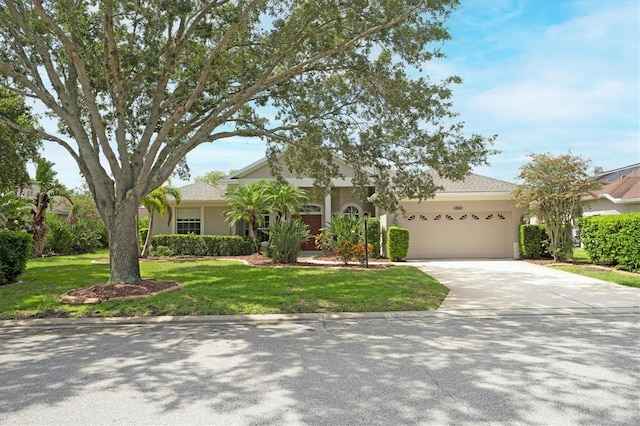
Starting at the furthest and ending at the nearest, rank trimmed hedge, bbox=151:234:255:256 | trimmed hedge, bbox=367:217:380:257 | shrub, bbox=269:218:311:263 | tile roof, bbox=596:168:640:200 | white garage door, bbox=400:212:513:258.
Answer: tile roof, bbox=596:168:640:200 → trimmed hedge, bbox=151:234:255:256 → white garage door, bbox=400:212:513:258 → trimmed hedge, bbox=367:217:380:257 → shrub, bbox=269:218:311:263

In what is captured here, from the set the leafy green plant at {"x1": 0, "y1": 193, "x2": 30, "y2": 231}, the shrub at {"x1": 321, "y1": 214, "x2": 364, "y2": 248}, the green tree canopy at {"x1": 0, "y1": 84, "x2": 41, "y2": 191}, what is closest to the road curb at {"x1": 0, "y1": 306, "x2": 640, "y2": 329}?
the green tree canopy at {"x1": 0, "y1": 84, "x2": 41, "y2": 191}

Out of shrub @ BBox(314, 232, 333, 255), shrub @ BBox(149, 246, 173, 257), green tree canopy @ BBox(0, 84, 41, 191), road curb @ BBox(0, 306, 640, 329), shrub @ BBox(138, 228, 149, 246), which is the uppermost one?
green tree canopy @ BBox(0, 84, 41, 191)

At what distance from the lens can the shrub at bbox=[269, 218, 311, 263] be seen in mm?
16500

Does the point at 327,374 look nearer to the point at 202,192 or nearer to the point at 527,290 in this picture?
the point at 527,290

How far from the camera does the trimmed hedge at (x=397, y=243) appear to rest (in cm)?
1791

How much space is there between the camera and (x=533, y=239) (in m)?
18.1

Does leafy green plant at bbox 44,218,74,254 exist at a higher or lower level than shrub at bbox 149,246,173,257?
higher

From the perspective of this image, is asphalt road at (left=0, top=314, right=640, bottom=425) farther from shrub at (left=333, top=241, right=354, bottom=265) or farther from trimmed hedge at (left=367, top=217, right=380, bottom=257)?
trimmed hedge at (left=367, top=217, right=380, bottom=257)

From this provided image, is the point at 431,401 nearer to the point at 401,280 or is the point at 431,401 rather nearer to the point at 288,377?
the point at 288,377

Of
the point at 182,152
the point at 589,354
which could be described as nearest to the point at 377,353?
the point at 589,354

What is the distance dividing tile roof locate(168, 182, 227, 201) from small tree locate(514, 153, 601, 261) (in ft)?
45.1

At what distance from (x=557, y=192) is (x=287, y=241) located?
9.75 meters

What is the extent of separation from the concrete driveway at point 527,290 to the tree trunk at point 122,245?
701 cm

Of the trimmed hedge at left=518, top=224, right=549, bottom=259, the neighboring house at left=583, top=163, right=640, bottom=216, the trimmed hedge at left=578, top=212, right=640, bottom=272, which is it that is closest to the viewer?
the trimmed hedge at left=578, top=212, right=640, bottom=272
